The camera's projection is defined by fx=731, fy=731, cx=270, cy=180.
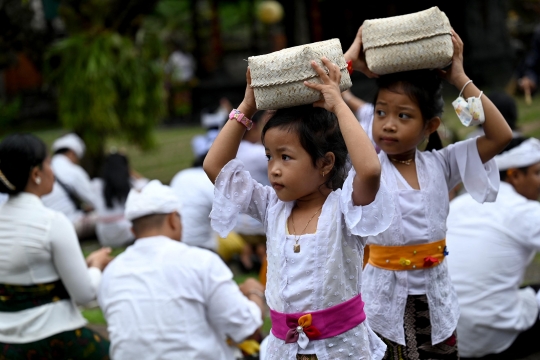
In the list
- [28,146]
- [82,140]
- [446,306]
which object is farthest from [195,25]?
[446,306]

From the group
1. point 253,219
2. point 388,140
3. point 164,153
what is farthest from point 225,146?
point 164,153

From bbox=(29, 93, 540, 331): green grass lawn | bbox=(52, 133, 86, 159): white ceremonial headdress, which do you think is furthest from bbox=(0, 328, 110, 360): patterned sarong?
bbox=(52, 133, 86, 159): white ceremonial headdress

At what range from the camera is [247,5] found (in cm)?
2195

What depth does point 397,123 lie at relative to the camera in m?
2.84

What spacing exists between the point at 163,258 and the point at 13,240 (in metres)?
0.78

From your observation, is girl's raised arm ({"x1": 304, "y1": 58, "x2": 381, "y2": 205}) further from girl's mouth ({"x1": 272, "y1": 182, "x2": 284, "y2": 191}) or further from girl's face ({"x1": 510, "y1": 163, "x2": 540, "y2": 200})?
girl's face ({"x1": 510, "y1": 163, "x2": 540, "y2": 200})

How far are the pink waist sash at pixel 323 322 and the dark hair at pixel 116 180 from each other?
17.3 feet

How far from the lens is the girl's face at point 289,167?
2.40 meters

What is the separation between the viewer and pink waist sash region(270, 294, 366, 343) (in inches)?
94.3

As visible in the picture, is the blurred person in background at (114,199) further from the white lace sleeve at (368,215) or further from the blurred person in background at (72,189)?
the white lace sleeve at (368,215)

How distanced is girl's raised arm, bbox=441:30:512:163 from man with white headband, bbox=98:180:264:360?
1.34 m

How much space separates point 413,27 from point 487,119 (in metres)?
0.45

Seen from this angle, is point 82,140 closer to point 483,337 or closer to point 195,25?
point 483,337

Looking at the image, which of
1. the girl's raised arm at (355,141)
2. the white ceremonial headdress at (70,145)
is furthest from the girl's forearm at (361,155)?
the white ceremonial headdress at (70,145)
